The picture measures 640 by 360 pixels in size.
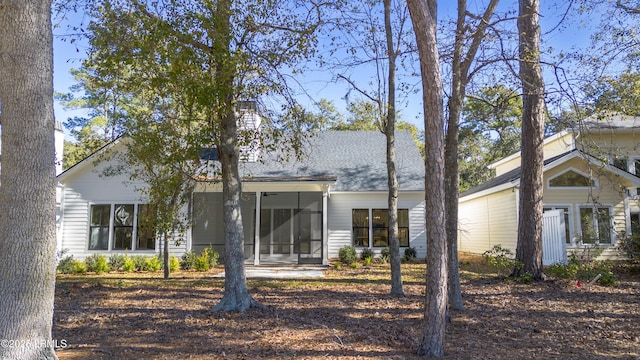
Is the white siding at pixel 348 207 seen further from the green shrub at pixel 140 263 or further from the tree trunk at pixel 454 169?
the tree trunk at pixel 454 169

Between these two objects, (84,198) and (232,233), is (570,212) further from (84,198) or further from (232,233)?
(84,198)

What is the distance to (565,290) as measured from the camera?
9352mm

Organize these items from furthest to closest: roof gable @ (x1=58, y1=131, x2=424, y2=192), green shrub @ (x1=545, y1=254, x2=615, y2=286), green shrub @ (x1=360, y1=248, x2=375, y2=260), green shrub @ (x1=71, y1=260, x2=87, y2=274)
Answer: roof gable @ (x1=58, y1=131, x2=424, y2=192) → green shrub @ (x1=360, y1=248, x2=375, y2=260) → green shrub @ (x1=71, y1=260, x2=87, y2=274) → green shrub @ (x1=545, y1=254, x2=615, y2=286)

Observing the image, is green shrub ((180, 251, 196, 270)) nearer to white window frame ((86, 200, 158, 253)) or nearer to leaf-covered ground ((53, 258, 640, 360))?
white window frame ((86, 200, 158, 253))

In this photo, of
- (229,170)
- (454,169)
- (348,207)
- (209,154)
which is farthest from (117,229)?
(454,169)

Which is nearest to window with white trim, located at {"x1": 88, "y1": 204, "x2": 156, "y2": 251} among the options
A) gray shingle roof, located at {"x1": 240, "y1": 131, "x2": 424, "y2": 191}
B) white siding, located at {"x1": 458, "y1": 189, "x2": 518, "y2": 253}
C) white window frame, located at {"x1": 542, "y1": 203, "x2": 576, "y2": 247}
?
gray shingle roof, located at {"x1": 240, "y1": 131, "x2": 424, "y2": 191}

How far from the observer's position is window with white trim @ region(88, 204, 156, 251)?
15.2m

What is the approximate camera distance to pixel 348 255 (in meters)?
14.9

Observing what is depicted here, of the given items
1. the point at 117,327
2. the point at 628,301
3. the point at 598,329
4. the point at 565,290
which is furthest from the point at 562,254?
the point at 117,327

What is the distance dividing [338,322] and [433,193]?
271 cm

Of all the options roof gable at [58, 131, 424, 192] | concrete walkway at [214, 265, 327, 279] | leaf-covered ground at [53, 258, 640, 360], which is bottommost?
leaf-covered ground at [53, 258, 640, 360]

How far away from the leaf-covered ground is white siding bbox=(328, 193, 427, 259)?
5.82 metres

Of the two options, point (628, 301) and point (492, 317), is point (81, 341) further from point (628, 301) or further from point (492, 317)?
point (628, 301)

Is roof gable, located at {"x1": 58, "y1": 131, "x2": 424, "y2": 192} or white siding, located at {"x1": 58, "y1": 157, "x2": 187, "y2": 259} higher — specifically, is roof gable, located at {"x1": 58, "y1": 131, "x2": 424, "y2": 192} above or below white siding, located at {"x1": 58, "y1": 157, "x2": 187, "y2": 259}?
above
